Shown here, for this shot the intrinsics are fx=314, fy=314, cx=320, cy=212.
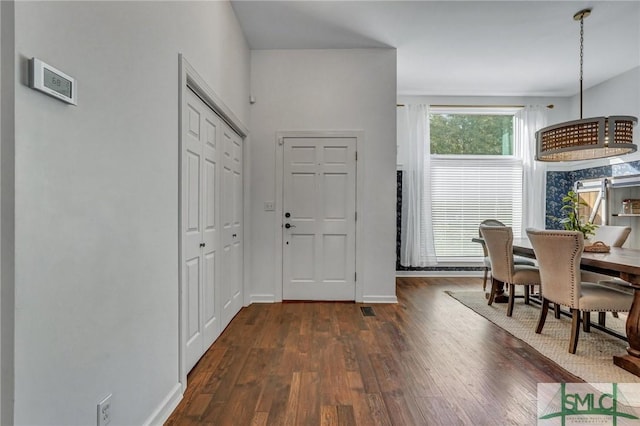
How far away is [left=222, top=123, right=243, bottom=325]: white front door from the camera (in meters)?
2.98

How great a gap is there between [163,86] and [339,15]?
89.1 inches

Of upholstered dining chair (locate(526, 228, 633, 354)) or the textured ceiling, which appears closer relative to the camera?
upholstered dining chair (locate(526, 228, 633, 354))

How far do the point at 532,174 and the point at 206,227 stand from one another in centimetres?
536

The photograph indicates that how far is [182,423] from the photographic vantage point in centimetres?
164

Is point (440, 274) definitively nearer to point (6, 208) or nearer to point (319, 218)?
point (319, 218)

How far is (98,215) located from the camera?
118 centimetres

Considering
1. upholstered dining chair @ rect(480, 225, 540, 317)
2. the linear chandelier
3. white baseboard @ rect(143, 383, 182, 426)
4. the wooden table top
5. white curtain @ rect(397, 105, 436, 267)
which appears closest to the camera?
white baseboard @ rect(143, 383, 182, 426)

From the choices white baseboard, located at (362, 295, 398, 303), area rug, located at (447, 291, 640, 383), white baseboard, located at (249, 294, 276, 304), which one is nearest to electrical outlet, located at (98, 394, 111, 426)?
white baseboard, located at (249, 294, 276, 304)

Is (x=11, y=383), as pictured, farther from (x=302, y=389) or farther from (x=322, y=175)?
(x=322, y=175)

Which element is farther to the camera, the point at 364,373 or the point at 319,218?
the point at 319,218

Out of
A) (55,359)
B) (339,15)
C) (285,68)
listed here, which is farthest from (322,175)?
(55,359)

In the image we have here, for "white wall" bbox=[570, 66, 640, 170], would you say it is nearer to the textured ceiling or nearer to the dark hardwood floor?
the textured ceiling

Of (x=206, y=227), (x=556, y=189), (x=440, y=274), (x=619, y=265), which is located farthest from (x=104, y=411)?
(x=556, y=189)

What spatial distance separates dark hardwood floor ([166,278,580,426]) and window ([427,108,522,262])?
2396 millimetres
